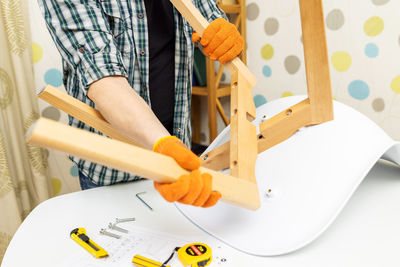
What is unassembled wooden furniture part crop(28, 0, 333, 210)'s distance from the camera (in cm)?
30

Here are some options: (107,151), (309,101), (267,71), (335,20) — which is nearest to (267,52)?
(267,71)

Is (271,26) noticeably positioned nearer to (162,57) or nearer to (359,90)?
(359,90)

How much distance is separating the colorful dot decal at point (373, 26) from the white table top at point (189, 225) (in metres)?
0.54

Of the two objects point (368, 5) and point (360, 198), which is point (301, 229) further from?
point (368, 5)

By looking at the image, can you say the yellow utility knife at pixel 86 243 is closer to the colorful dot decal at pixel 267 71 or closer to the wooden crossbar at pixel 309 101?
the wooden crossbar at pixel 309 101

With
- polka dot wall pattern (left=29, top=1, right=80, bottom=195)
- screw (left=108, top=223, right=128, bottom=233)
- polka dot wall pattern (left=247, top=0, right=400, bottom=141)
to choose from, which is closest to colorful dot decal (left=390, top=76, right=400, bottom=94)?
polka dot wall pattern (left=247, top=0, right=400, bottom=141)

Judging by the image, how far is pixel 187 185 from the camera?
366 millimetres

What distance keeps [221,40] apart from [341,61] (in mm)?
716

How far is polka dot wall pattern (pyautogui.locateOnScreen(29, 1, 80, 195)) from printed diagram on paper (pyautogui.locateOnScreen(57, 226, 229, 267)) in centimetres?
89

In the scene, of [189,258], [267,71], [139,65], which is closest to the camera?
[189,258]

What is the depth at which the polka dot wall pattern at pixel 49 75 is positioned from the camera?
1.21 metres

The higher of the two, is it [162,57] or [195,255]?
[162,57]

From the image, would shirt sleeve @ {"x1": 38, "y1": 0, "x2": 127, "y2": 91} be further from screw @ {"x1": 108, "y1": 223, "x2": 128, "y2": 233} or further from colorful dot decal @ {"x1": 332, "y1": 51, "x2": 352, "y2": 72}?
colorful dot decal @ {"x1": 332, "y1": 51, "x2": 352, "y2": 72}

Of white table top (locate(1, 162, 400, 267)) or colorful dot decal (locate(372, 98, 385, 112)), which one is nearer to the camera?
white table top (locate(1, 162, 400, 267))
